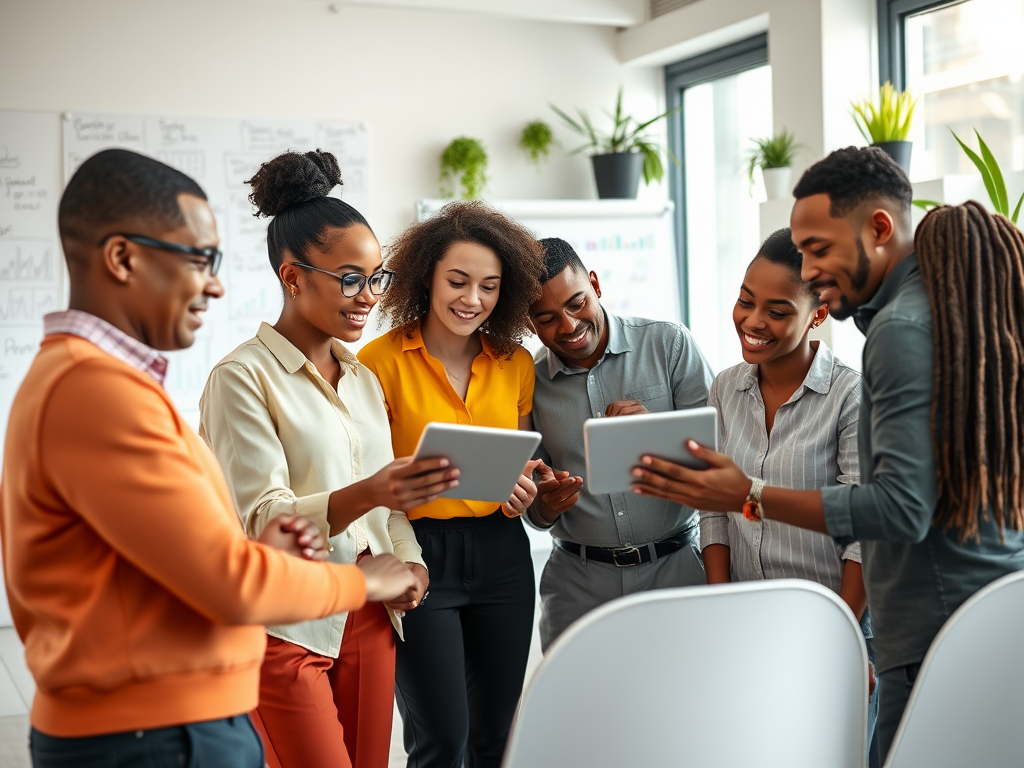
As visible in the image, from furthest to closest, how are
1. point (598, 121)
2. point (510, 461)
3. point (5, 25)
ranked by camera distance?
point (598, 121)
point (5, 25)
point (510, 461)

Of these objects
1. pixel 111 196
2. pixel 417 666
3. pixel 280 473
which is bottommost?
pixel 417 666

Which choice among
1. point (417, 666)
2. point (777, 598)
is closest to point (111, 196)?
point (777, 598)

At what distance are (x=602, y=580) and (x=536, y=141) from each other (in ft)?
12.5

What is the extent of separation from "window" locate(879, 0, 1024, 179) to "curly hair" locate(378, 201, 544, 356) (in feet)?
9.30

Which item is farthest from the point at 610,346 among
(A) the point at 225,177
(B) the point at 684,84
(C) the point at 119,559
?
(B) the point at 684,84

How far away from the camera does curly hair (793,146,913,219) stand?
1512mm

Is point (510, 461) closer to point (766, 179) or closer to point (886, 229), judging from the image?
point (886, 229)

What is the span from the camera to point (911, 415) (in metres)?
1.38

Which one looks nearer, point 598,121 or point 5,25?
point 5,25

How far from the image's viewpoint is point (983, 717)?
140 cm

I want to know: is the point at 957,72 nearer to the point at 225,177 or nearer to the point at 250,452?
the point at 225,177

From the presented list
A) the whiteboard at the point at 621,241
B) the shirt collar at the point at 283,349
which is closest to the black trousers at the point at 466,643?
the shirt collar at the point at 283,349

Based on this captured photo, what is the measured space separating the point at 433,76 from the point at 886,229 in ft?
14.2

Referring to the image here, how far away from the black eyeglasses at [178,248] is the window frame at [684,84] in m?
4.68
